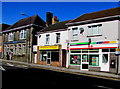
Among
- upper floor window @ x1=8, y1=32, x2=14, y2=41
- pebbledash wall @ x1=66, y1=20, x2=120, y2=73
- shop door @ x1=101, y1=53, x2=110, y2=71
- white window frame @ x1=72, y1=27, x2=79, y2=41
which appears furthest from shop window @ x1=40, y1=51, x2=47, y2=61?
upper floor window @ x1=8, y1=32, x2=14, y2=41

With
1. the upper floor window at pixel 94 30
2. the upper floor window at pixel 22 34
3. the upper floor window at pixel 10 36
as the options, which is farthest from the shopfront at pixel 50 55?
the upper floor window at pixel 10 36

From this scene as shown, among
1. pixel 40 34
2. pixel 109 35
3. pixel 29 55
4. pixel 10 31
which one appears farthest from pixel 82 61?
pixel 10 31

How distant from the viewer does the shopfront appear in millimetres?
22031

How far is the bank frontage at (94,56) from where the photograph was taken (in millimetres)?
16375

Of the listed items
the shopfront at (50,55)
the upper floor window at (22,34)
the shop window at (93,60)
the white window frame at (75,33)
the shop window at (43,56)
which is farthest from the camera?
the upper floor window at (22,34)

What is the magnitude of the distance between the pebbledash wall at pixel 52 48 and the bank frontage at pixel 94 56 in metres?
1.71

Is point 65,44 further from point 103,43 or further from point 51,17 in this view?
point 51,17

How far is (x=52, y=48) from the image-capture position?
74.5 ft

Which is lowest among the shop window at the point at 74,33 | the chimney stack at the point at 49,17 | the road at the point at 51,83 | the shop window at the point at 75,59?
the road at the point at 51,83

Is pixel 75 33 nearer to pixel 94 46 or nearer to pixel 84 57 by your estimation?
pixel 94 46

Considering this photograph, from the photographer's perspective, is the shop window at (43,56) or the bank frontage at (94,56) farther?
the shop window at (43,56)

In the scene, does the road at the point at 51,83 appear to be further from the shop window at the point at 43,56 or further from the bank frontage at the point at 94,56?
the shop window at the point at 43,56

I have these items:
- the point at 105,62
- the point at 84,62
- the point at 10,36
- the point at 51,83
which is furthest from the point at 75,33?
the point at 10,36

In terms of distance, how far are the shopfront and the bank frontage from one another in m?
2.43
